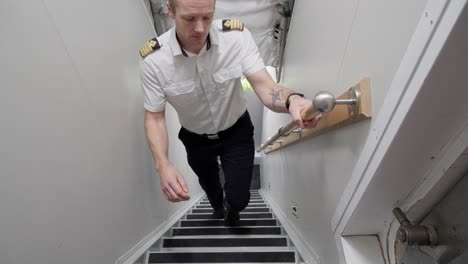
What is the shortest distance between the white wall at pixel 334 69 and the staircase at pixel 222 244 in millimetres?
183

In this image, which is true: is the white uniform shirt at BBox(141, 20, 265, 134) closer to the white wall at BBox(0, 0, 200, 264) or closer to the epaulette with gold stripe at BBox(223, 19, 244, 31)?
the epaulette with gold stripe at BBox(223, 19, 244, 31)

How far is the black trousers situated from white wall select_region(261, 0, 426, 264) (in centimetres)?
31

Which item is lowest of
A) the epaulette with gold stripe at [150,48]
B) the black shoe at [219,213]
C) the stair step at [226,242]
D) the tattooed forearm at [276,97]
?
the black shoe at [219,213]

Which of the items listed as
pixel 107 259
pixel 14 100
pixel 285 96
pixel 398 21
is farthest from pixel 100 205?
pixel 398 21

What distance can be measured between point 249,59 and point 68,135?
79 centimetres

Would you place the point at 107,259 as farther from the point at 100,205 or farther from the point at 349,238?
the point at 349,238

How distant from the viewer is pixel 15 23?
2.24 ft

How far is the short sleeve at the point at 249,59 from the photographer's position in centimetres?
124

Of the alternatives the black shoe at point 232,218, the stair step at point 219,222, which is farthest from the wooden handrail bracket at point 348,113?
the stair step at point 219,222

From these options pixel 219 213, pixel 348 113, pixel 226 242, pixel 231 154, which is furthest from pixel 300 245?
pixel 348 113

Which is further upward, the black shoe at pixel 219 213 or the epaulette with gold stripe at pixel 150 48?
the epaulette with gold stripe at pixel 150 48

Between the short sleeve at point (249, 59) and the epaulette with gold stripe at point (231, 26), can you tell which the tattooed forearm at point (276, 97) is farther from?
the epaulette with gold stripe at point (231, 26)

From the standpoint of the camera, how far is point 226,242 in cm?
168

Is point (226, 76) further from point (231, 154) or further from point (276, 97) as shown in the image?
point (231, 154)
